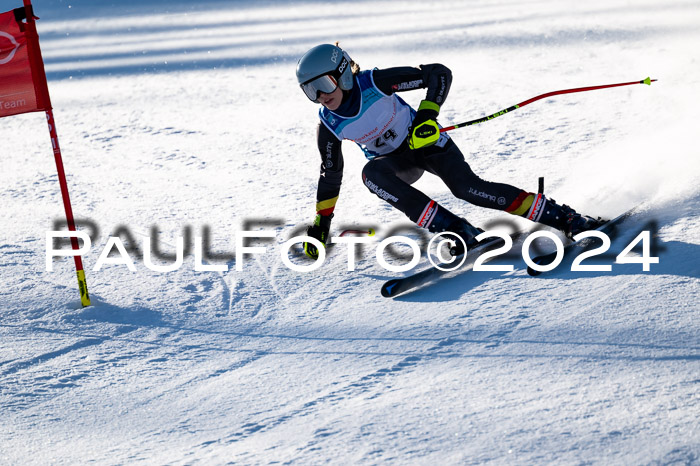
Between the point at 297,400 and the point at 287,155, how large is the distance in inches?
173

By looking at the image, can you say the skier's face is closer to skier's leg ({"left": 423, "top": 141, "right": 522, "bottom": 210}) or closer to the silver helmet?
the silver helmet

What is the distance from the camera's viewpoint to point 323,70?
4.01m

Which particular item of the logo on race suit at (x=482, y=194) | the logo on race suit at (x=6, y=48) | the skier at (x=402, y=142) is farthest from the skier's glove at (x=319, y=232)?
the logo on race suit at (x=6, y=48)

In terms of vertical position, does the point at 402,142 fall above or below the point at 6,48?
below

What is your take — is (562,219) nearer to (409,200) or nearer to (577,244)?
(577,244)

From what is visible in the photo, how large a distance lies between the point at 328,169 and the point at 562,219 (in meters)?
1.39

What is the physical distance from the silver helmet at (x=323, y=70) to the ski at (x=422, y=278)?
1080mm

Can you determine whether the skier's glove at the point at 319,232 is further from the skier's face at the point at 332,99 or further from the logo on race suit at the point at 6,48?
the logo on race suit at the point at 6,48

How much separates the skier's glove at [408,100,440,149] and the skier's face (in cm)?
43

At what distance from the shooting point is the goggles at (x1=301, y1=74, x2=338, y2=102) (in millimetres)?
4035

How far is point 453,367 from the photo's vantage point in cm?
308

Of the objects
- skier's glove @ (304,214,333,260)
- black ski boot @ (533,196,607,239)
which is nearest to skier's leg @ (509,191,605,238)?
black ski boot @ (533,196,607,239)

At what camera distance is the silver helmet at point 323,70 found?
402 cm

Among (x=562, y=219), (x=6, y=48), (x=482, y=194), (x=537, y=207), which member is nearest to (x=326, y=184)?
(x=482, y=194)
